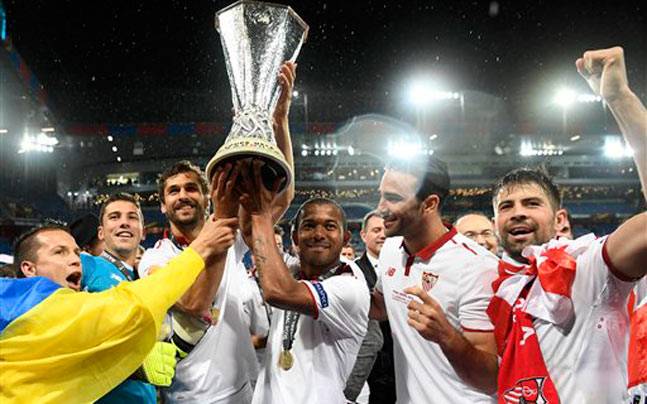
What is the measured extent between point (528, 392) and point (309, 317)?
90 cm

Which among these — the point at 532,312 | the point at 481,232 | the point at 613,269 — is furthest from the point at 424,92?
the point at 613,269

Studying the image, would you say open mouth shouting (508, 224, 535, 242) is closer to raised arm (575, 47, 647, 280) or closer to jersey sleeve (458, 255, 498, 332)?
jersey sleeve (458, 255, 498, 332)

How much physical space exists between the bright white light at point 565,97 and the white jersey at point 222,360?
77.7ft

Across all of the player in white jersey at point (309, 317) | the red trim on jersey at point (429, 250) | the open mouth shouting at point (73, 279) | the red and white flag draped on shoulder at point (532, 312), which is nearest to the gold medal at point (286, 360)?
the player in white jersey at point (309, 317)

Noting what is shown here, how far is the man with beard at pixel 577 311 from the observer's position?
157 cm

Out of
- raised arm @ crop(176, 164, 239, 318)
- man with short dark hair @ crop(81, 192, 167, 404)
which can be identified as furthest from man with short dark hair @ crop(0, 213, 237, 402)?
man with short dark hair @ crop(81, 192, 167, 404)

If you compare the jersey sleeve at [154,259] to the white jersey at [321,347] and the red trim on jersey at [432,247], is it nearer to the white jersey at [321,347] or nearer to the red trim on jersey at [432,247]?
the white jersey at [321,347]

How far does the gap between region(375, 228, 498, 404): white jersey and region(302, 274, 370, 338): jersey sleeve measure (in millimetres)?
130

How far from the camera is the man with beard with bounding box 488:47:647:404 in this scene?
1565mm

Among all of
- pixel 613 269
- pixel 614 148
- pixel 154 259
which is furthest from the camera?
pixel 614 148

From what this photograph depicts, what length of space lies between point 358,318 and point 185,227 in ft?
3.30

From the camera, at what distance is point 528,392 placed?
5.80 ft

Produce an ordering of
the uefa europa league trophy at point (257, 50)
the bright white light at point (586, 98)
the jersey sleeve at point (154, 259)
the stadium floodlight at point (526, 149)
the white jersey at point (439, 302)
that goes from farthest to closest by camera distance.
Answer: the bright white light at point (586, 98) → the stadium floodlight at point (526, 149) → the jersey sleeve at point (154, 259) → the white jersey at point (439, 302) → the uefa europa league trophy at point (257, 50)

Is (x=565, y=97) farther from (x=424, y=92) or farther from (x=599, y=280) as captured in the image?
(x=599, y=280)
